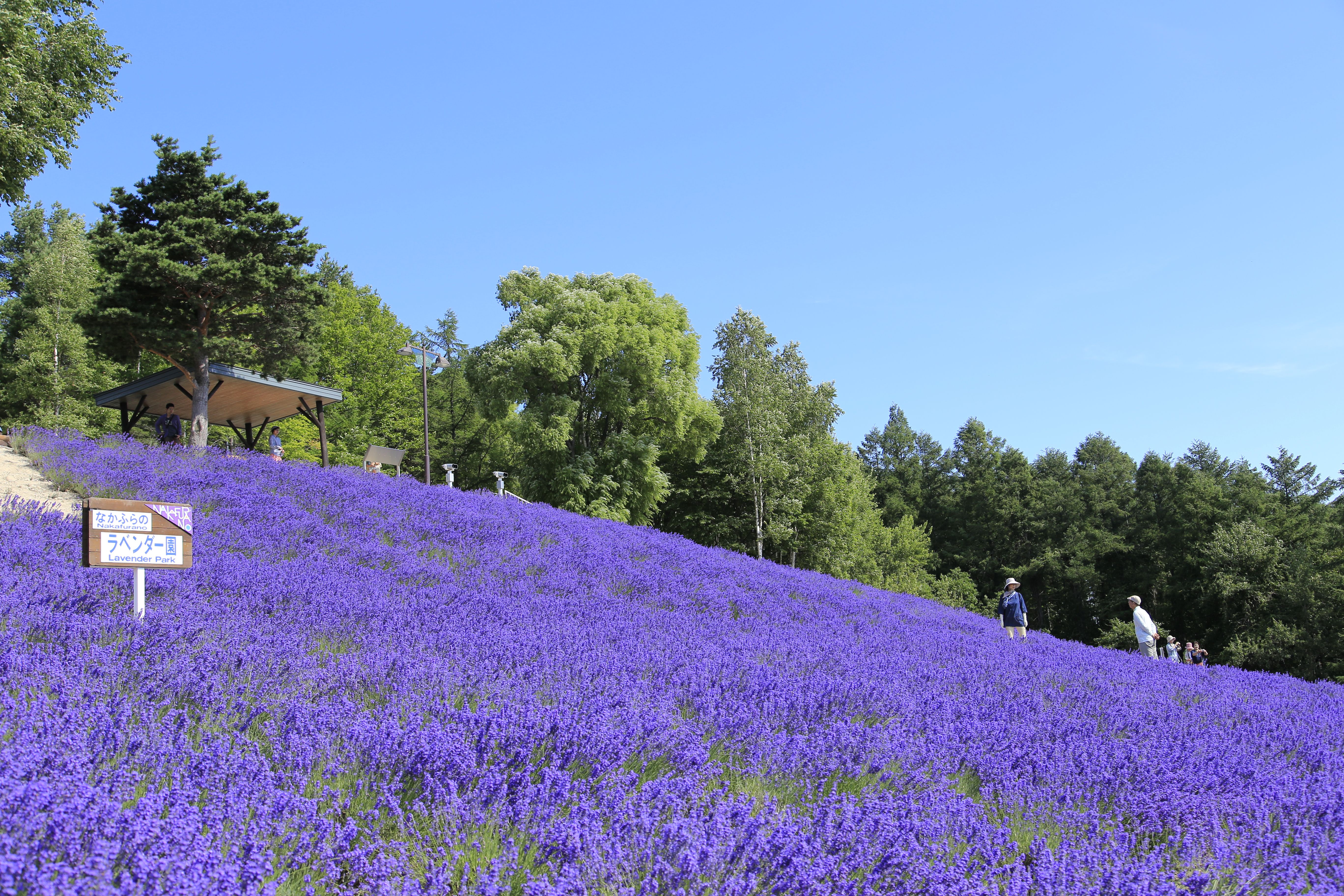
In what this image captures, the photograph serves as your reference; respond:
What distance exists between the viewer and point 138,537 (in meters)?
5.14

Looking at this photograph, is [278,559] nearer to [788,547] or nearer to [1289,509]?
[788,547]

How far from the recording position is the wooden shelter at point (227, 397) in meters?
18.7

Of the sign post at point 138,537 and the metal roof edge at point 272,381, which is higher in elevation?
the metal roof edge at point 272,381

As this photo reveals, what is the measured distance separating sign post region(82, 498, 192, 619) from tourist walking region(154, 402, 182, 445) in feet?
39.6

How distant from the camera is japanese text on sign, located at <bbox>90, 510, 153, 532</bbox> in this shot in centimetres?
494

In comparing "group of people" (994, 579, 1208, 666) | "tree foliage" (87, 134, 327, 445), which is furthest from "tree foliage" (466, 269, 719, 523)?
"group of people" (994, 579, 1208, 666)

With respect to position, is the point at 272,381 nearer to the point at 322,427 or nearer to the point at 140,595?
the point at 322,427

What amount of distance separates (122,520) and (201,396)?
15.0 metres

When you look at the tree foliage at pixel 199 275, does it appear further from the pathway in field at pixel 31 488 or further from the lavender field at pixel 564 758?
the lavender field at pixel 564 758

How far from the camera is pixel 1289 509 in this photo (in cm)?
4334

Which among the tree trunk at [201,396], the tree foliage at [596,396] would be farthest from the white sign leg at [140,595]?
the tree foliage at [596,396]

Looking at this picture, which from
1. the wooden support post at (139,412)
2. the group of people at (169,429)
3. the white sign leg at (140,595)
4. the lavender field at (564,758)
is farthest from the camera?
the wooden support post at (139,412)

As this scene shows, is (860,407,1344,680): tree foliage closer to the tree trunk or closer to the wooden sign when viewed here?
the tree trunk

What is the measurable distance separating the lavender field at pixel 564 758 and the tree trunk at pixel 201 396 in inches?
436
